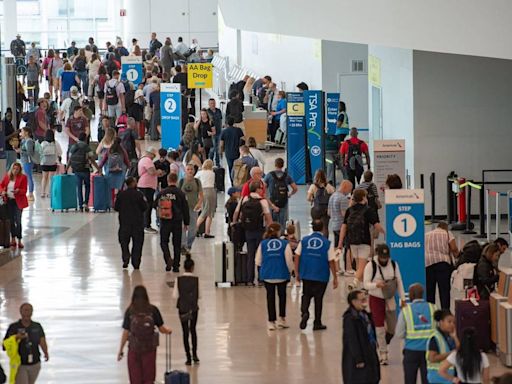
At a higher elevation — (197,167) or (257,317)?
(197,167)

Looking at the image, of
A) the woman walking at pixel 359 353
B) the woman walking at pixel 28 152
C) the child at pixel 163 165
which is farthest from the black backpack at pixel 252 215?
the woman walking at pixel 28 152

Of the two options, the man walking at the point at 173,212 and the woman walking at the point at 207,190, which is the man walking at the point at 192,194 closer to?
the woman walking at the point at 207,190

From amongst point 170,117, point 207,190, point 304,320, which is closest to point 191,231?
point 207,190

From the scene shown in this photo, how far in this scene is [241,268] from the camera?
19.0 metres

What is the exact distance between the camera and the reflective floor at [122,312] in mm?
14289

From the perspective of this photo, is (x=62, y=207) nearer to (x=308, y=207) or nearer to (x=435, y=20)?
(x=308, y=207)

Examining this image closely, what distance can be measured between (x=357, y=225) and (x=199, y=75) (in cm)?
1750

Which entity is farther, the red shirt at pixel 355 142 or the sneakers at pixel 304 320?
the red shirt at pixel 355 142

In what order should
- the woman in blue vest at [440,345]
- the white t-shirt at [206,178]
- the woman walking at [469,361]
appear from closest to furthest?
1. the woman walking at [469,361]
2. the woman in blue vest at [440,345]
3. the white t-shirt at [206,178]

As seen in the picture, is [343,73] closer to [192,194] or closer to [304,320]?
[192,194]

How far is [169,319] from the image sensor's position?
669 inches

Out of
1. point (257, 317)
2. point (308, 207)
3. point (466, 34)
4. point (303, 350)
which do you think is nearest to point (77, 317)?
point (257, 317)

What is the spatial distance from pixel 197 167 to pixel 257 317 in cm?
769

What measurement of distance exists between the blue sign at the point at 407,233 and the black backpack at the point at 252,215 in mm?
3184
